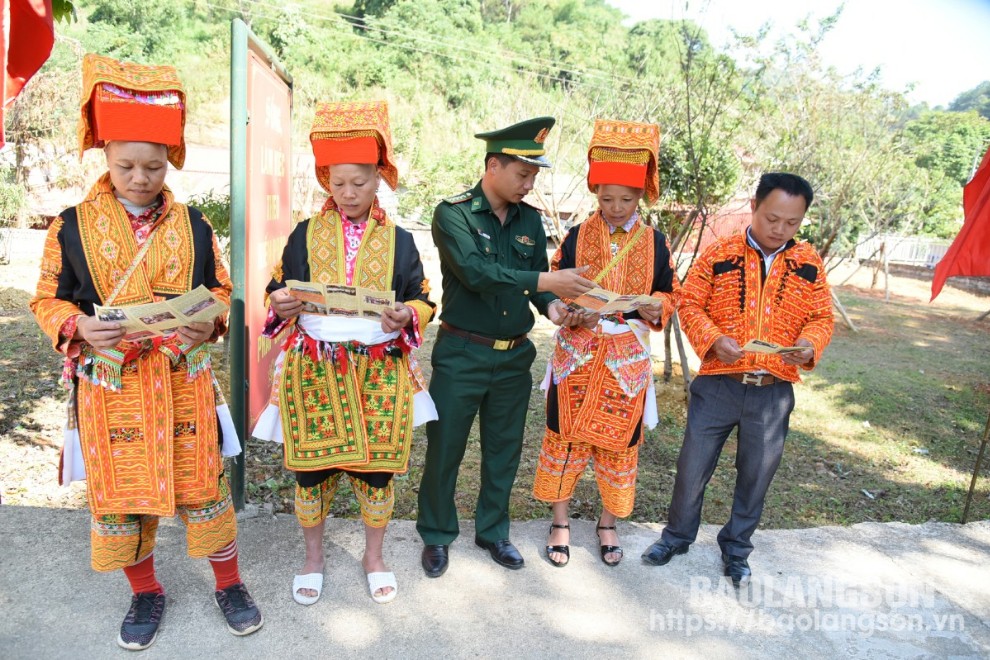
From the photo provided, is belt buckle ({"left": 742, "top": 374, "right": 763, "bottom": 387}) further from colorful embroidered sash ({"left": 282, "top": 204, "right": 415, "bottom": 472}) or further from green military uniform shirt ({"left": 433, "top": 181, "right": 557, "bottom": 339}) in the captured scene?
colorful embroidered sash ({"left": 282, "top": 204, "right": 415, "bottom": 472})

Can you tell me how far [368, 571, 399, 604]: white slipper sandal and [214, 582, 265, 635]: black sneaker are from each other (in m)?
0.45

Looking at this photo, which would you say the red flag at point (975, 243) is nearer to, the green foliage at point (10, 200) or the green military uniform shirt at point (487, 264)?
the green military uniform shirt at point (487, 264)

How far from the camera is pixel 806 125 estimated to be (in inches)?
381

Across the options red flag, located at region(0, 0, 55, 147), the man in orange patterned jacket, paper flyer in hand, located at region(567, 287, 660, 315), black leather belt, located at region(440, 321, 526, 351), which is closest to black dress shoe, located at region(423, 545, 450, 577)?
black leather belt, located at region(440, 321, 526, 351)

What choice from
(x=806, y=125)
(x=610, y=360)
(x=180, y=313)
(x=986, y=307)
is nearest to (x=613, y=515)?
(x=610, y=360)

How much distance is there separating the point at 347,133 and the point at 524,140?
769mm

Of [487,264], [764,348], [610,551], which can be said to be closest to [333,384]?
[487,264]

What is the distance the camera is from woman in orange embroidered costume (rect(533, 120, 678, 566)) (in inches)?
123

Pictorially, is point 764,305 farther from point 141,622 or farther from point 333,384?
point 141,622

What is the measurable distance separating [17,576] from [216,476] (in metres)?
1.08

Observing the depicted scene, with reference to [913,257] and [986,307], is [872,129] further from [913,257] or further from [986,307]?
[913,257]

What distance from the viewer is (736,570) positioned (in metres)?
3.24

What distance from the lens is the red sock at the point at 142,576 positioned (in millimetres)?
2623

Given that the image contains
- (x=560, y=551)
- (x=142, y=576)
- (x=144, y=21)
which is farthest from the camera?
(x=144, y=21)
